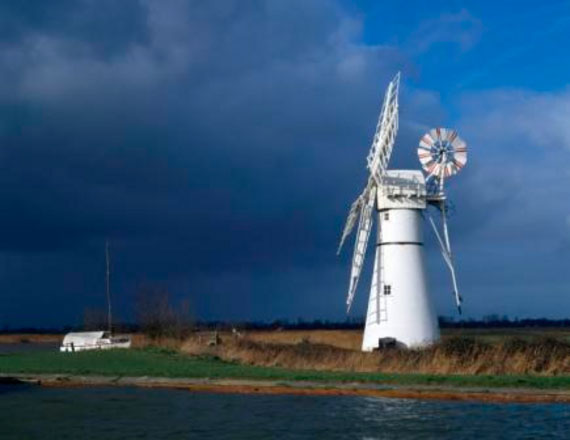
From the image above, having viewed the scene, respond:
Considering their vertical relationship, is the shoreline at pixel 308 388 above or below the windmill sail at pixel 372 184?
below

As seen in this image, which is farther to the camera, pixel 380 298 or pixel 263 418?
pixel 380 298

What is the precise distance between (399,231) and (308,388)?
16.2 meters

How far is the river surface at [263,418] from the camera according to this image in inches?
752

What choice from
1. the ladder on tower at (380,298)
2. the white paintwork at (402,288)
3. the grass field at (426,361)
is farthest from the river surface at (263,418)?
the ladder on tower at (380,298)

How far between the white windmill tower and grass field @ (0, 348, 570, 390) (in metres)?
8.36

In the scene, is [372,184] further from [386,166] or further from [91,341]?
[91,341]

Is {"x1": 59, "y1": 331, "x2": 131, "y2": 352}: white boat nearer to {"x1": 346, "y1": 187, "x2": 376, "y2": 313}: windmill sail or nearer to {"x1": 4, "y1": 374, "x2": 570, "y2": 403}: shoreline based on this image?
{"x1": 346, "y1": 187, "x2": 376, "y2": 313}: windmill sail

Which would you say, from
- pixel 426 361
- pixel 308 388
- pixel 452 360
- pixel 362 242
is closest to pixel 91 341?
pixel 362 242

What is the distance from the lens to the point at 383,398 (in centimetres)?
2567

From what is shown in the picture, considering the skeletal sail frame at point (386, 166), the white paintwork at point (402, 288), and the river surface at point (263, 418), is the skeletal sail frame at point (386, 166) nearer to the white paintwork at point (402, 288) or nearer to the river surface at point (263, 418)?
the white paintwork at point (402, 288)

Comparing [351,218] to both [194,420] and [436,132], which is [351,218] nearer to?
[436,132]

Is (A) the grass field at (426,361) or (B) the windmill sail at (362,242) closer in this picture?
(A) the grass field at (426,361)

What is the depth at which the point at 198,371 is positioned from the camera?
32.5 metres

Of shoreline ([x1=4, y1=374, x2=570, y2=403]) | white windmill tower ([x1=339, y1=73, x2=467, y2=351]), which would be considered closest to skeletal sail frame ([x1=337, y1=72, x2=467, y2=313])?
white windmill tower ([x1=339, y1=73, x2=467, y2=351])
